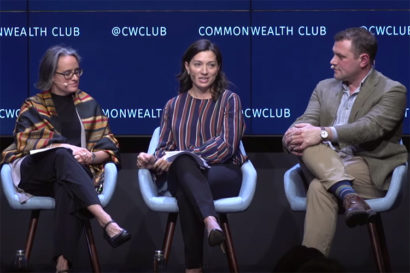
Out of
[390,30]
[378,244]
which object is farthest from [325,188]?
[390,30]

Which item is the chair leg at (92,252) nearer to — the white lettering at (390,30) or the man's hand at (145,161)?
the man's hand at (145,161)

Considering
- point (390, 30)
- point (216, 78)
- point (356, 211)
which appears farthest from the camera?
point (390, 30)

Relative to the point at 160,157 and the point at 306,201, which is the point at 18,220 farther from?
the point at 306,201

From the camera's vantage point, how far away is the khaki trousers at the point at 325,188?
4355 millimetres

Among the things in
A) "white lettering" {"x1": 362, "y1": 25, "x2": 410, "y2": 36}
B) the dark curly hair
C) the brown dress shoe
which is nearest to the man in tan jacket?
the brown dress shoe

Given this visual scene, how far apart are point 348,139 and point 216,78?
3.19 ft

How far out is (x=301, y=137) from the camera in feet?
15.0

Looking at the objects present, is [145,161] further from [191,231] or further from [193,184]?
[191,231]

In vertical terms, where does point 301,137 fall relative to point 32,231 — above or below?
above

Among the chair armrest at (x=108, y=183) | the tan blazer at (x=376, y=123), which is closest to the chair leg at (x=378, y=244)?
the tan blazer at (x=376, y=123)

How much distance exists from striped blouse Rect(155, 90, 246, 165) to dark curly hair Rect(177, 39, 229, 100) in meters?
0.05

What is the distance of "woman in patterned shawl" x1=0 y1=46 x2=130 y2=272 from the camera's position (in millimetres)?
4508

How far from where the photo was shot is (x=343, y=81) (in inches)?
191

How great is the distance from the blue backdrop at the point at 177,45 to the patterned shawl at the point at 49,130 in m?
0.75
